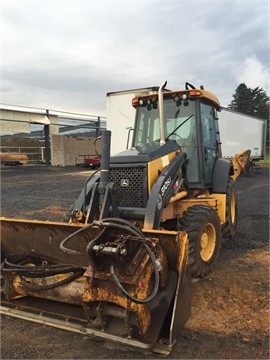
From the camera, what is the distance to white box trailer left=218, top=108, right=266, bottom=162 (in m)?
19.0

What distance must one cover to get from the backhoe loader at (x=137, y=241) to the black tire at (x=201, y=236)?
0.01m

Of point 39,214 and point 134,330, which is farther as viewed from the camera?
point 39,214

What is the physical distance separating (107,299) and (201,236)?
6.25ft

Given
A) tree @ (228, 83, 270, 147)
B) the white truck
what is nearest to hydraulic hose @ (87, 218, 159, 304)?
the white truck

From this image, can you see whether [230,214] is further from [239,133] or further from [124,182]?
[239,133]

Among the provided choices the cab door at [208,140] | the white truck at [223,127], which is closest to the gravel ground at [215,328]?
the cab door at [208,140]

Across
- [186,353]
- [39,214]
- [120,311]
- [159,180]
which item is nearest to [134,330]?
[120,311]

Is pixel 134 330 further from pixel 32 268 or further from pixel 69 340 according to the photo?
pixel 32 268

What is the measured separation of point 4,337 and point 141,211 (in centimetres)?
199

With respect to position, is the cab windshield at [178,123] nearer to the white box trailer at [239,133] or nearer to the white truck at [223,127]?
the white truck at [223,127]

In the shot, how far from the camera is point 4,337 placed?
11.8ft

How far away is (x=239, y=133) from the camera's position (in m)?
21.3

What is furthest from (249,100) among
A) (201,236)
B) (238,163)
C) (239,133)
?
(201,236)

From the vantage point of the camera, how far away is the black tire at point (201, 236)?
4.55 meters
